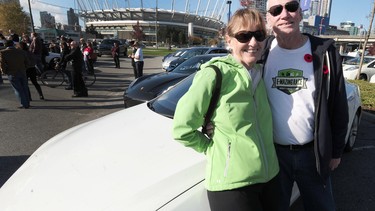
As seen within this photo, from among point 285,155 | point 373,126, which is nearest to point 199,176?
point 285,155

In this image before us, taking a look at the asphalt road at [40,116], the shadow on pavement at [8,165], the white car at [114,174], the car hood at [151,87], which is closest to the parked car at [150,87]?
the car hood at [151,87]

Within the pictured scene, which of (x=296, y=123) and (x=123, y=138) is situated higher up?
(x=296, y=123)

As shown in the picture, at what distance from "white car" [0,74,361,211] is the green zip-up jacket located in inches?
10.5

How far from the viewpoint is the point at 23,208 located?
1.75 m

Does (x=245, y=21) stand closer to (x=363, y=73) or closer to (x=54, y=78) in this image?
(x=54, y=78)

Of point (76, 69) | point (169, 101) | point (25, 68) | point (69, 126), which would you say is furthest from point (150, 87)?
point (76, 69)

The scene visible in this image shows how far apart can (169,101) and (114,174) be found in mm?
1303

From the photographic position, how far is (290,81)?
1757 mm

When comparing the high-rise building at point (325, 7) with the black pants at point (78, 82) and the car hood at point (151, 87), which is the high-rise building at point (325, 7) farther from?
the car hood at point (151, 87)

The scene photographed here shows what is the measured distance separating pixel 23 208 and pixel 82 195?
40cm

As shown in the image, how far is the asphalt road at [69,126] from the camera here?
10.8 ft

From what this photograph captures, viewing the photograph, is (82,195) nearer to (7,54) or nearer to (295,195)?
(295,195)

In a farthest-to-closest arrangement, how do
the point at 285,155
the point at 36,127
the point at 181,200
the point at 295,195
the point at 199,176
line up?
the point at 36,127 → the point at 295,195 → the point at 285,155 → the point at 199,176 → the point at 181,200

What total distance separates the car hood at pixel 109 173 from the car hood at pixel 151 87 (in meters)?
2.57
